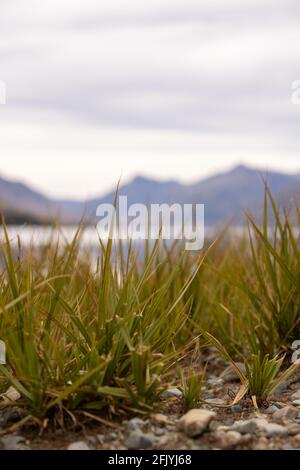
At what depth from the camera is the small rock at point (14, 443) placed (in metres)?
2.84

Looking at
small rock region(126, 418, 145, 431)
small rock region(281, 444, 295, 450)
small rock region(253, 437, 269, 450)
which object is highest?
small rock region(126, 418, 145, 431)

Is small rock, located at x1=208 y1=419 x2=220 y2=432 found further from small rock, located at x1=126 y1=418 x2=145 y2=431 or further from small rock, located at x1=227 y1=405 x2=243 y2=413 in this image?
small rock, located at x1=227 y1=405 x2=243 y2=413

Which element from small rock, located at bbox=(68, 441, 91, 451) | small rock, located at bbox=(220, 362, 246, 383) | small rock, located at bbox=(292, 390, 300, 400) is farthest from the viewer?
small rock, located at bbox=(220, 362, 246, 383)

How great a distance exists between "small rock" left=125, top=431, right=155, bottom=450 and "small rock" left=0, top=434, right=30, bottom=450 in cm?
39

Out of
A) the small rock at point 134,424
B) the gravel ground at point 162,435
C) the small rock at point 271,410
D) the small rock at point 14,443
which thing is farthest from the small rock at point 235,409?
the small rock at point 14,443

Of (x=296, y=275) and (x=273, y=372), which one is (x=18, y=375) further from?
(x=296, y=275)

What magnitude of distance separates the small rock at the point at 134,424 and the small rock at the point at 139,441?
0.24ft

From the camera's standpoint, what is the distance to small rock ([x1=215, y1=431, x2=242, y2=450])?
9.31 feet

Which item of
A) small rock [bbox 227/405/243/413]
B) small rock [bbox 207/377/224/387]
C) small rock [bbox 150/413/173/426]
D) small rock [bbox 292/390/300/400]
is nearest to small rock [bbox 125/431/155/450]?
small rock [bbox 150/413/173/426]

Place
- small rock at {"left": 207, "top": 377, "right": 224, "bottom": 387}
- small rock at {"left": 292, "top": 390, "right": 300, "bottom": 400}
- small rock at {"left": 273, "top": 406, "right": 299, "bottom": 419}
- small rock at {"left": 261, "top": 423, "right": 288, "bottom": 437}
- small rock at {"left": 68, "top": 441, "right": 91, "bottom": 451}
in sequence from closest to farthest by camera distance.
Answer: small rock at {"left": 68, "top": 441, "right": 91, "bottom": 451}, small rock at {"left": 261, "top": 423, "right": 288, "bottom": 437}, small rock at {"left": 273, "top": 406, "right": 299, "bottom": 419}, small rock at {"left": 292, "top": 390, "right": 300, "bottom": 400}, small rock at {"left": 207, "top": 377, "right": 224, "bottom": 387}

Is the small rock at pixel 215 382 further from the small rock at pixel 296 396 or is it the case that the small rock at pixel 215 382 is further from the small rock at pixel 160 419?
the small rock at pixel 160 419

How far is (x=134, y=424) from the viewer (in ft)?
9.48

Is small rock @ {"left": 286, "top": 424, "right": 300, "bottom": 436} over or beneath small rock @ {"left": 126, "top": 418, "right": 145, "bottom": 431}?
beneath

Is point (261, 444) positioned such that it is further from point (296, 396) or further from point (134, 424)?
point (296, 396)
